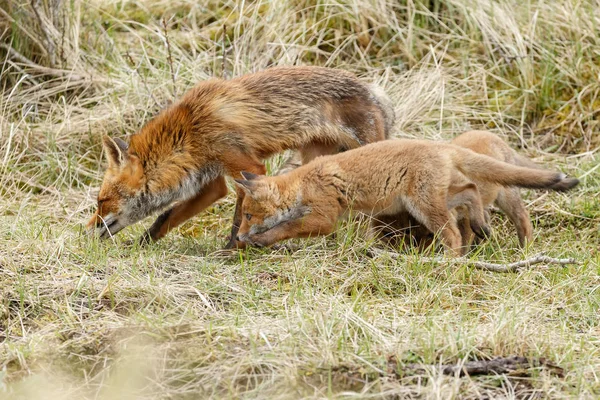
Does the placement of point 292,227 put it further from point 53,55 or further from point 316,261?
point 53,55

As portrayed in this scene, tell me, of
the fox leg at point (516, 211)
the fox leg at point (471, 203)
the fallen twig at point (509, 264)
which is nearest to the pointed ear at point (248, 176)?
the fallen twig at point (509, 264)

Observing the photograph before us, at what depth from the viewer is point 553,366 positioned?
4.33 meters

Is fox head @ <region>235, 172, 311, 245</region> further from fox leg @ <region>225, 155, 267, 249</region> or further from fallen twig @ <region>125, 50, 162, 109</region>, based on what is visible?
fallen twig @ <region>125, 50, 162, 109</region>

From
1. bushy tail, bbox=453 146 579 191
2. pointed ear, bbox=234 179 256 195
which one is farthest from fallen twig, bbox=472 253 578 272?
pointed ear, bbox=234 179 256 195

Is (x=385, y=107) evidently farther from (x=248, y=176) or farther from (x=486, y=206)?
(x=248, y=176)

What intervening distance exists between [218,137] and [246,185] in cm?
59

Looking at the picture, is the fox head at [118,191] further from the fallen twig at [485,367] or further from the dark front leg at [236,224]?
the fallen twig at [485,367]

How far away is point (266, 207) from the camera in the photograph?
6.44 m

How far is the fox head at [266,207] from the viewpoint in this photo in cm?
638

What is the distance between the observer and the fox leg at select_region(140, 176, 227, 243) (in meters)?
7.03


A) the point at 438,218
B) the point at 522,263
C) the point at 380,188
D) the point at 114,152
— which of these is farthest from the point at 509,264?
the point at 114,152

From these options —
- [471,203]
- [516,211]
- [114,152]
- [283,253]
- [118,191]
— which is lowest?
[516,211]

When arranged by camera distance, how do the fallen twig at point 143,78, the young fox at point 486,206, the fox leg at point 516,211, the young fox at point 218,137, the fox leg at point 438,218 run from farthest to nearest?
the fallen twig at point 143,78, the fox leg at point 516,211, the young fox at point 486,206, the young fox at point 218,137, the fox leg at point 438,218

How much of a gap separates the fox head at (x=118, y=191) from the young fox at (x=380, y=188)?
85cm
